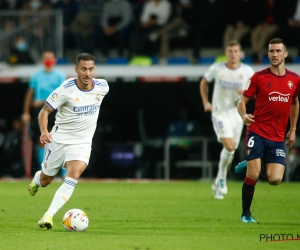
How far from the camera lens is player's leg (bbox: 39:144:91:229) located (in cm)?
978

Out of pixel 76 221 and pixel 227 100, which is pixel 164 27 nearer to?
pixel 227 100

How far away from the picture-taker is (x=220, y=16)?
22141 millimetres

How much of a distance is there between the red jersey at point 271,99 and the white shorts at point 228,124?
3.87 meters

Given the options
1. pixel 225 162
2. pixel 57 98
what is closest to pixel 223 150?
pixel 225 162

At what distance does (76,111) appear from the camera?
10.5 m

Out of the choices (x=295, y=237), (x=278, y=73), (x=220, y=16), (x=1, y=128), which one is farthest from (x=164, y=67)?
(x=295, y=237)

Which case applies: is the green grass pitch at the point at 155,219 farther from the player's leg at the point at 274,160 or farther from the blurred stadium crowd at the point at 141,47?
the blurred stadium crowd at the point at 141,47

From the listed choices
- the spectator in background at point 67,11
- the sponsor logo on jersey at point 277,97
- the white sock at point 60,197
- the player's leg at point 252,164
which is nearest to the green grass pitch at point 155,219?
the white sock at point 60,197

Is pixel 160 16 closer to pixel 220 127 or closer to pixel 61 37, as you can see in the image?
pixel 61 37

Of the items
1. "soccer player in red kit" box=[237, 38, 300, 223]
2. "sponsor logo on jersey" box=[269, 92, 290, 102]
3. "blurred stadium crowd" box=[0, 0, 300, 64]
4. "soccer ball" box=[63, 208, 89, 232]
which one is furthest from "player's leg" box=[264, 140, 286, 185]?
"blurred stadium crowd" box=[0, 0, 300, 64]

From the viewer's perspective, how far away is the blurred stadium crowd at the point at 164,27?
21.6 m

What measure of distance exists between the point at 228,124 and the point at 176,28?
8.39 m

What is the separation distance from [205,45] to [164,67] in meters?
2.85

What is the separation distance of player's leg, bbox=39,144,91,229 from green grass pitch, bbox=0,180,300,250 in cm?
30
